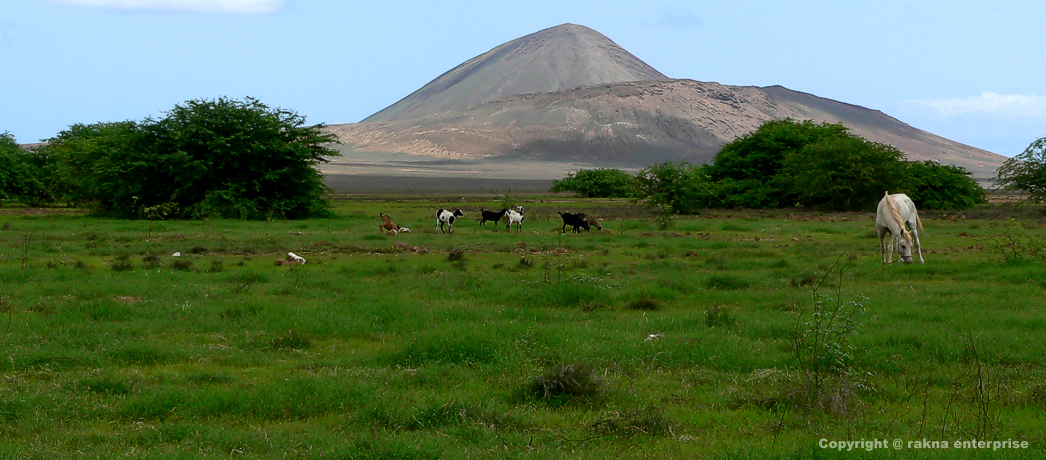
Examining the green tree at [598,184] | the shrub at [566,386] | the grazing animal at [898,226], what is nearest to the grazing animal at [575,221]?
the grazing animal at [898,226]

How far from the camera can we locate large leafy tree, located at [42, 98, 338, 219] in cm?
4053

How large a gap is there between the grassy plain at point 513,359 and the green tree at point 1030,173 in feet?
95.5

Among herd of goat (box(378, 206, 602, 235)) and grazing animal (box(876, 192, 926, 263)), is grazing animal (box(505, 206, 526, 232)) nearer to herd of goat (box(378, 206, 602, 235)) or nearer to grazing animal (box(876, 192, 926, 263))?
herd of goat (box(378, 206, 602, 235))

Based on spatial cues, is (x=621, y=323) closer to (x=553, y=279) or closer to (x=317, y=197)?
(x=553, y=279)

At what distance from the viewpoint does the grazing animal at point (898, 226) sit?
20.6 meters

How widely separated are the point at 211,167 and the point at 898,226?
3166 cm

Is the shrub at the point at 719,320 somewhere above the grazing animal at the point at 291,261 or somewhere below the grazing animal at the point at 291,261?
above

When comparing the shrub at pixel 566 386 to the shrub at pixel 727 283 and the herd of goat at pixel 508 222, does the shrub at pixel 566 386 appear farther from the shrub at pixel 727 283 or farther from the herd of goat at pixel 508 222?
the herd of goat at pixel 508 222

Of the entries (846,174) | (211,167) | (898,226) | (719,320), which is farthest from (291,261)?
(846,174)

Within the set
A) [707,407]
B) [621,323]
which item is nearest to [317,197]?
[621,323]

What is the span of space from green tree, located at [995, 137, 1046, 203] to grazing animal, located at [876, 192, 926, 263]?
2741cm

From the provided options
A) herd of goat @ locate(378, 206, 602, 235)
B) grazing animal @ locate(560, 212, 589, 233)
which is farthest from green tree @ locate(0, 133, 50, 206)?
grazing animal @ locate(560, 212, 589, 233)

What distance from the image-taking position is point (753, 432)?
24.2 feet

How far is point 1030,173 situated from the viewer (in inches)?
1794
